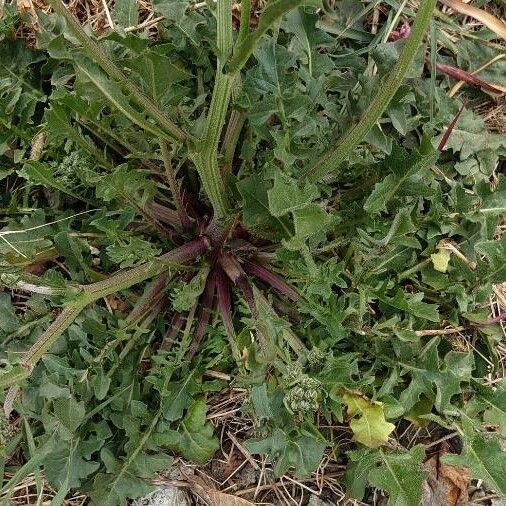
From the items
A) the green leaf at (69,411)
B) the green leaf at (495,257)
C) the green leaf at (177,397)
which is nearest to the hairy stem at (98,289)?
the green leaf at (69,411)

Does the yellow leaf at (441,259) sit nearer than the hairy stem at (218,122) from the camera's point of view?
No

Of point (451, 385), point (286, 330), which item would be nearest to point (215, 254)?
point (286, 330)

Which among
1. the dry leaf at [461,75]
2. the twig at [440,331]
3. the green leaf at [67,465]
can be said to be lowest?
the green leaf at [67,465]

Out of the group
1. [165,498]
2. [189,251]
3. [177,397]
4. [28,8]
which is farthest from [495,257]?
[28,8]

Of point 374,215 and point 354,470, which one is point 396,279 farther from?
point 354,470

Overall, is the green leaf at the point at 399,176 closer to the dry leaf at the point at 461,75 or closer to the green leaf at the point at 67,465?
the dry leaf at the point at 461,75

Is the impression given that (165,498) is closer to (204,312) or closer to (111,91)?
(204,312)
